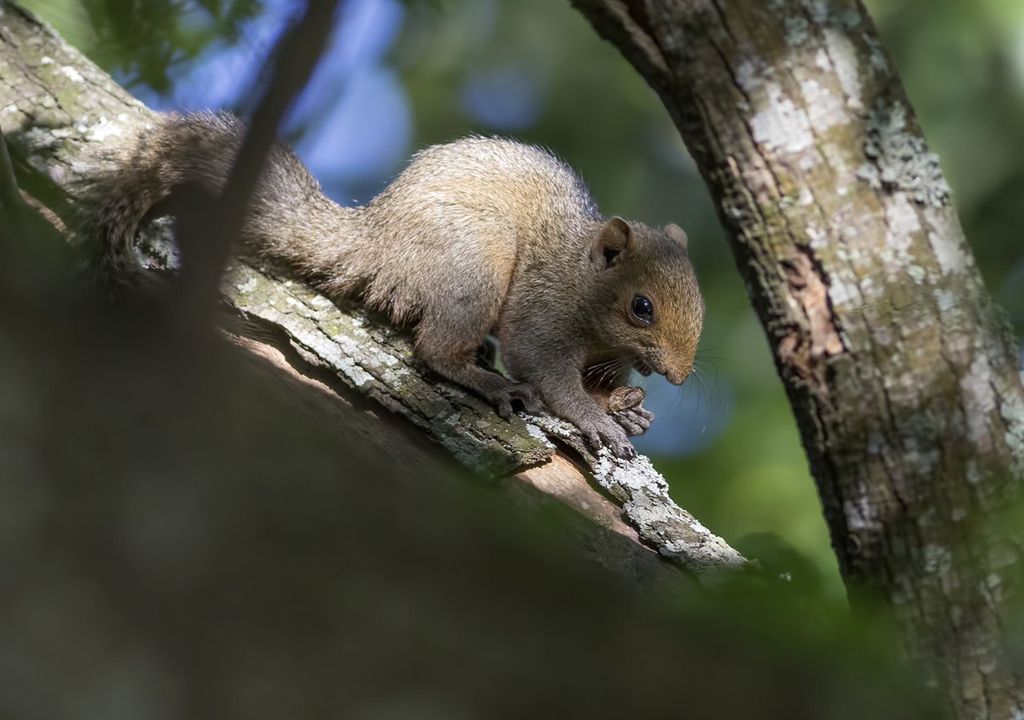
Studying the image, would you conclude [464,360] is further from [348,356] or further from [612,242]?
[612,242]

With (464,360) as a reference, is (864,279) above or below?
below

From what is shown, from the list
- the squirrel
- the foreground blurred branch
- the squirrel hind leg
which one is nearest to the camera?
the foreground blurred branch

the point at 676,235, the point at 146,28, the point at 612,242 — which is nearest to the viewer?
the point at 146,28

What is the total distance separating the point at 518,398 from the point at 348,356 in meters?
0.87

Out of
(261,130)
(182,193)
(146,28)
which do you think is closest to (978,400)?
(261,130)

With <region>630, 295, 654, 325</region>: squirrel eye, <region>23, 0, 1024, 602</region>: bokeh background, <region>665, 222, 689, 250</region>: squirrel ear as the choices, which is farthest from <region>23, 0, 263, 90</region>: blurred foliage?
<region>665, 222, 689, 250</region>: squirrel ear

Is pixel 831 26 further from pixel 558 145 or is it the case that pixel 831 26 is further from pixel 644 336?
pixel 558 145

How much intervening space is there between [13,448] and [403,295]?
4.22 metres

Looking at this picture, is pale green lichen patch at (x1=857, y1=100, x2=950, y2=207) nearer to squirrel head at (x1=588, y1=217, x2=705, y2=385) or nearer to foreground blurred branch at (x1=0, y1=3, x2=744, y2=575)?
foreground blurred branch at (x1=0, y1=3, x2=744, y2=575)

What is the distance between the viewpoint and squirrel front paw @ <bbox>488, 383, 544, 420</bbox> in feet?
15.1

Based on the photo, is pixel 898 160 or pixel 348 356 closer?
pixel 898 160

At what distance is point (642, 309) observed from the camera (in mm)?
5809

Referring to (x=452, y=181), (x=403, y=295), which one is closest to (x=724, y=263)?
(x=452, y=181)

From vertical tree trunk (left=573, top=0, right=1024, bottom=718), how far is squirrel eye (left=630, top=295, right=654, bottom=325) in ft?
10.2
